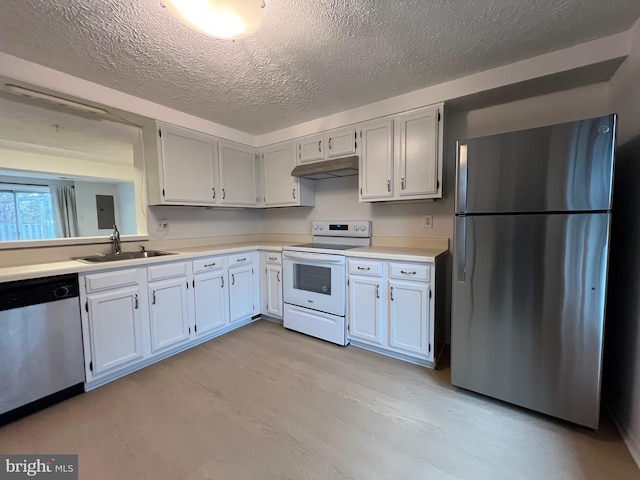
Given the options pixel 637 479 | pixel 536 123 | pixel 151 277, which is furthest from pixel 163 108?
pixel 637 479

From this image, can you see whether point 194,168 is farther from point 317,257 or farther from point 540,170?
point 540,170

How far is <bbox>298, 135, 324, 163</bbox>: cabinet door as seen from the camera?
9.58ft

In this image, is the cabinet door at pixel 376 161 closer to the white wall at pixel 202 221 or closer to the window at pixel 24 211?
the white wall at pixel 202 221

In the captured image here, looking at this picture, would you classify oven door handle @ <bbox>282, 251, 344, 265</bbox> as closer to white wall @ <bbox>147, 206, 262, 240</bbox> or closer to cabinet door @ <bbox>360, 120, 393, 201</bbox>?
cabinet door @ <bbox>360, 120, 393, 201</bbox>

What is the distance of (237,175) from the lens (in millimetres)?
A: 3256

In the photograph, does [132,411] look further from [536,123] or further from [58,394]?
[536,123]

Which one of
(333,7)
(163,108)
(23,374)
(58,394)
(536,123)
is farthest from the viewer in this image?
(163,108)

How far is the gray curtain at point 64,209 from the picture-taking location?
5.26 m

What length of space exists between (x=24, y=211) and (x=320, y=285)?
17.9ft

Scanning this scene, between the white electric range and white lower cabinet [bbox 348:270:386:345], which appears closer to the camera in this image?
white lower cabinet [bbox 348:270:386:345]

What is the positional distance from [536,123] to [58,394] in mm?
3983

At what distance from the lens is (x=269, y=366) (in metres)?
2.24

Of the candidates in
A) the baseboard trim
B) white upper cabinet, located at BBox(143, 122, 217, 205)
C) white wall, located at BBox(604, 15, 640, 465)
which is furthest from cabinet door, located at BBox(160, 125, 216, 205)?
the baseboard trim

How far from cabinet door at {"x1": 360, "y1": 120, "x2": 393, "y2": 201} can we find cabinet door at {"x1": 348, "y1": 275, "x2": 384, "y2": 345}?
813 millimetres
